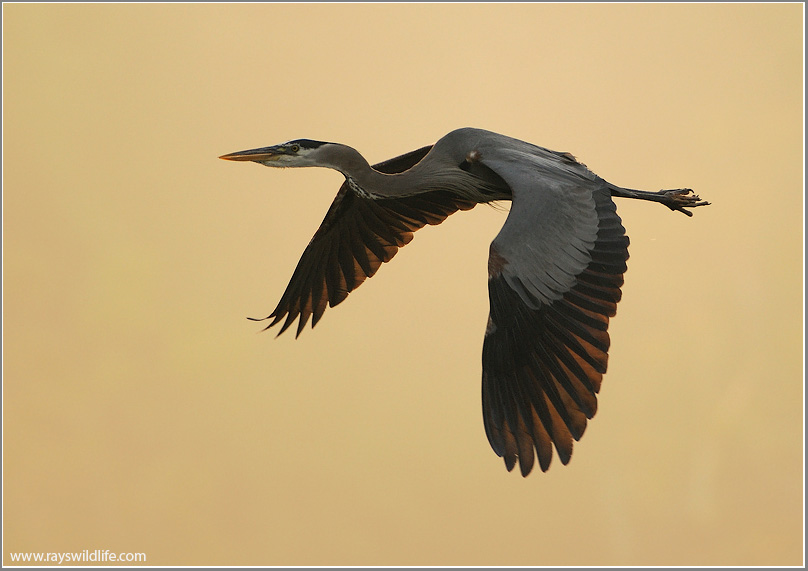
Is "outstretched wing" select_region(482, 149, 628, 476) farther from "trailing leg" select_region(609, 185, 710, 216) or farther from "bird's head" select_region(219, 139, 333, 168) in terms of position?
"bird's head" select_region(219, 139, 333, 168)

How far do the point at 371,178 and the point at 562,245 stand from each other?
113 centimetres

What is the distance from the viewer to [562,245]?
379 cm

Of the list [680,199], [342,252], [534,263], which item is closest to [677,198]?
[680,199]

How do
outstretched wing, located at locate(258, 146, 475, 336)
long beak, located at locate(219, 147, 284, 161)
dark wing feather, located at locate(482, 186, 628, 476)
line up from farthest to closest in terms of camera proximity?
outstretched wing, located at locate(258, 146, 475, 336)
long beak, located at locate(219, 147, 284, 161)
dark wing feather, located at locate(482, 186, 628, 476)

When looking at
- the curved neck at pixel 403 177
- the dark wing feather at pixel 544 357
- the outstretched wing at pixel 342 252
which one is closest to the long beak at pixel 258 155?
the curved neck at pixel 403 177

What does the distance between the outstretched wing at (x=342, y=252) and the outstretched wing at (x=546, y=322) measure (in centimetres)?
130

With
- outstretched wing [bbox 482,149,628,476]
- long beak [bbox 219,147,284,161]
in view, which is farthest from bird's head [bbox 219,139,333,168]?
outstretched wing [bbox 482,149,628,476]

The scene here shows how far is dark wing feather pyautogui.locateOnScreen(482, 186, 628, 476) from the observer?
3529 mm

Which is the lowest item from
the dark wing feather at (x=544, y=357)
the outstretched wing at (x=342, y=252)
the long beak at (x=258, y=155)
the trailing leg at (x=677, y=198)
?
the dark wing feather at (x=544, y=357)

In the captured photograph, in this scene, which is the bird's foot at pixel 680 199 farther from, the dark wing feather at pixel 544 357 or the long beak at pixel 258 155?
the long beak at pixel 258 155

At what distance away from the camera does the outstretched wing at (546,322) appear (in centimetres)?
354

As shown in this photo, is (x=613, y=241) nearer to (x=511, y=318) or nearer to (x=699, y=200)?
(x=511, y=318)

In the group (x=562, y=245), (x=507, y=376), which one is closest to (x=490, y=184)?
(x=562, y=245)

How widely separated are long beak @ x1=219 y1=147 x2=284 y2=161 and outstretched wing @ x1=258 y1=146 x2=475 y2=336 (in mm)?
639
